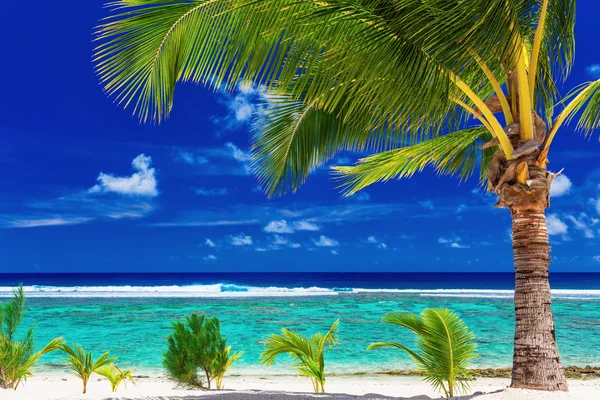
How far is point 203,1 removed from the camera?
177 inches

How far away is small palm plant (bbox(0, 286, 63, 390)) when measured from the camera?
581cm

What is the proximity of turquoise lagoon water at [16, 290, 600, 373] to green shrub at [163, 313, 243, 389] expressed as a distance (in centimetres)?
440

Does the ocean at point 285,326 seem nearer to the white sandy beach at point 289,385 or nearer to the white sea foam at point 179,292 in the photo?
the white sandy beach at point 289,385

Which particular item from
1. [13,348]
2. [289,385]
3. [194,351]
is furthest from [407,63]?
[289,385]

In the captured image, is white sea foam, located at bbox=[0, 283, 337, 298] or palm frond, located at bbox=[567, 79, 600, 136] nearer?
palm frond, located at bbox=[567, 79, 600, 136]

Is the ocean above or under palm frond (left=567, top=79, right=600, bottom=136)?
under

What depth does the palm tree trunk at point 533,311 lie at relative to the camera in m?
4.73

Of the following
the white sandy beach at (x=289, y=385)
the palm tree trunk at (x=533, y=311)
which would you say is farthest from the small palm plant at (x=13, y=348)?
the palm tree trunk at (x=533, y=311)

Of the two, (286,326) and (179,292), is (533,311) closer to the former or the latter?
(286,326)

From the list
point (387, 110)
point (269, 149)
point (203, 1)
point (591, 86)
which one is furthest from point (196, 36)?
point (591, 86)

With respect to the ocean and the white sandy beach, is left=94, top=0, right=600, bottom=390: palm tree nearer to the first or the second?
the white sandy beach

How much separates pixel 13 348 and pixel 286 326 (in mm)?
12835

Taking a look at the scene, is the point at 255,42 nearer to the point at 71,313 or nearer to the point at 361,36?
the point at 361,36

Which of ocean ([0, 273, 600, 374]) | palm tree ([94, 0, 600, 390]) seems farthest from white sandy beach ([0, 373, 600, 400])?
palm tree ([94, 0, 600, 390])
